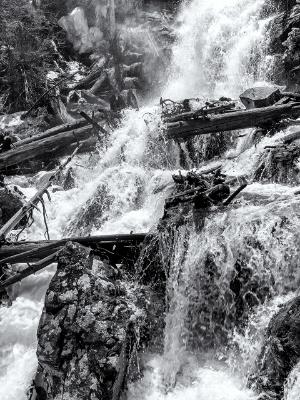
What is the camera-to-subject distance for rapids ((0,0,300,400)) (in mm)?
5809

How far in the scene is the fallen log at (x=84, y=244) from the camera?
7.21 metres

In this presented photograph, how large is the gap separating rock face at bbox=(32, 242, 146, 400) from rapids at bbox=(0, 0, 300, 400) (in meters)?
0.53

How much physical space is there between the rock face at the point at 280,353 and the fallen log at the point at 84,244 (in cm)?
268

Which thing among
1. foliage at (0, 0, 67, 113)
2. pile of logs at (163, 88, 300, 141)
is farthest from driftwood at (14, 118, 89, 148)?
foliage at (0, 0, 67, 113)

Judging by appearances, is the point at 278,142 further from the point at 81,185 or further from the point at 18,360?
the point at 18,360

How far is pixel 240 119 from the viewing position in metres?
9.76

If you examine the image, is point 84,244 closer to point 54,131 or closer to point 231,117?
point 231,117

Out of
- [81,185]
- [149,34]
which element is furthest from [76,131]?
[149,34]

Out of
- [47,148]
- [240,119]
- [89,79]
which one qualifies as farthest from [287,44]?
[47,148]

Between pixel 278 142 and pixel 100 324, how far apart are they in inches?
213

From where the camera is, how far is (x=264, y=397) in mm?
5031

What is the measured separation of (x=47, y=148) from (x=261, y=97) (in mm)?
5639

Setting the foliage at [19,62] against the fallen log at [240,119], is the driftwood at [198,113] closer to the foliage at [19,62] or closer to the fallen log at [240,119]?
the fallen log at [240,119]

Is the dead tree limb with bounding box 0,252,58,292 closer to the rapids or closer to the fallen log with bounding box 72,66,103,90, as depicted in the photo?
the rapids
